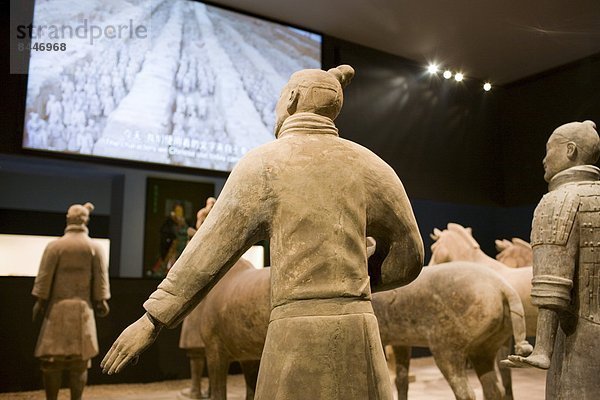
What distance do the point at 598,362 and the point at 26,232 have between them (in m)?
7.12

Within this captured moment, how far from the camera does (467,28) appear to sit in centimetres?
812

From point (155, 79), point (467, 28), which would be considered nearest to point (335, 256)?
point (155, 79)

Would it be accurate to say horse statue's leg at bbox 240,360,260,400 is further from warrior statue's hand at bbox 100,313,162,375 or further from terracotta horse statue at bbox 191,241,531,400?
warrior statue's hand at bbox 100,313,162,375

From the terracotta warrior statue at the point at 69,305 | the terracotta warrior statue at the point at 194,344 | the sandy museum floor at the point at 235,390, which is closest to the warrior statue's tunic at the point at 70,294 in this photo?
the terracotta warrior statue at the point at 69,305

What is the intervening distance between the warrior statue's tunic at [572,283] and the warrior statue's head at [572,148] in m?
0.18

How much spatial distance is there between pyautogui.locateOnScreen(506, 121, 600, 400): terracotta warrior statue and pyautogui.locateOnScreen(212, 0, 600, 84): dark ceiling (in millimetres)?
4341

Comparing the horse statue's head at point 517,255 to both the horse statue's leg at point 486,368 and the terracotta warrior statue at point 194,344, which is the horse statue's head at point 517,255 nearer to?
the horse statue's leg at point 486,368

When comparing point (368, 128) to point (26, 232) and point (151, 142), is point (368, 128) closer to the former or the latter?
point (151, 142)

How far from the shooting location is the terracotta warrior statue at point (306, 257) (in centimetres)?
208

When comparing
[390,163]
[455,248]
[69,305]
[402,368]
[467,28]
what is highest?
[467,28]

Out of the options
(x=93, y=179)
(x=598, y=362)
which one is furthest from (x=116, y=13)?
(x=598, y=362)

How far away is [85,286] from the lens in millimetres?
5410

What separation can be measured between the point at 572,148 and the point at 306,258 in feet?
5.43

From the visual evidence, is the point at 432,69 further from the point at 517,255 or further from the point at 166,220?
the point at 166,220
